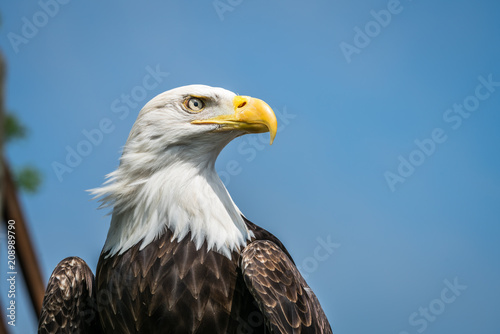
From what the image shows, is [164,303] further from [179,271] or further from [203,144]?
[203,144]

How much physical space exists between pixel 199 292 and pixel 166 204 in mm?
781

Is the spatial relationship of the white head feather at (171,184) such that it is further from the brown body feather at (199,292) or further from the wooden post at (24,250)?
the wooden post at (24,250)

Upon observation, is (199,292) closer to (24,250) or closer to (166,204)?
(166,204)

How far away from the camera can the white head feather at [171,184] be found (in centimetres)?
425

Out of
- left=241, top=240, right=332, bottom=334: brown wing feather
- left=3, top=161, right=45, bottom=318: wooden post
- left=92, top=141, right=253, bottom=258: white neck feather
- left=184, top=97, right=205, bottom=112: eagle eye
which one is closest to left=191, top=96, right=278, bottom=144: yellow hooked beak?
left=184, top=97, right=205, bottom=112: eagle eye

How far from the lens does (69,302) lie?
4.43m

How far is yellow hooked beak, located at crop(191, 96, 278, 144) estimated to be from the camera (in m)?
4.29

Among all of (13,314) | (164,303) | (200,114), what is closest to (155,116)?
(200,114)

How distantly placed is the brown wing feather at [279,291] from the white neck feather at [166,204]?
0.24 m

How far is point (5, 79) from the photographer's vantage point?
148 centimetres

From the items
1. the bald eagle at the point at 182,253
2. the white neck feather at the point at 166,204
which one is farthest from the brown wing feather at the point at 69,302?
the white neck feather at the point at 166,204

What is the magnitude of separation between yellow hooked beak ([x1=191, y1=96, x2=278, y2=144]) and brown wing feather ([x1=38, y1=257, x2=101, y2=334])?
1685mm

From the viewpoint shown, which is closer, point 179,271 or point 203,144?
point 179,271

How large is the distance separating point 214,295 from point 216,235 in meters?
0.49
